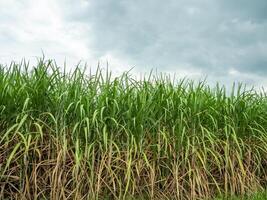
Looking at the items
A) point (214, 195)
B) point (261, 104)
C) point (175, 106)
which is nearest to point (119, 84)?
point (175, 106)

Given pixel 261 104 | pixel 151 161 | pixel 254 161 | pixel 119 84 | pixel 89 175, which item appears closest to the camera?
pixel 89 175

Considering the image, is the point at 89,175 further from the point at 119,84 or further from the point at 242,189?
the point at 242,189

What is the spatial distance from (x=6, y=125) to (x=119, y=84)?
137cm

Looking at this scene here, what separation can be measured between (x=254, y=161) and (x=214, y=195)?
0.84m

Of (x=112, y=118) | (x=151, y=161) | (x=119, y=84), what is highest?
(x=119, y=84)

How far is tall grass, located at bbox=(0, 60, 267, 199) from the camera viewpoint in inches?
187

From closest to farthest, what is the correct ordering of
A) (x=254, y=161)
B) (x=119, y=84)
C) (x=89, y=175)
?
1. (x=89, y=175)
2. (x=119, y=84)
3. (x=254, y=161)

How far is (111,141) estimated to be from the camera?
4.84 meters

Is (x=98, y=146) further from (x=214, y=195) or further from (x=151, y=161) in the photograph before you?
(x=214, y=195)

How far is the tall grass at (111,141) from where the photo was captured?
15.6 ft

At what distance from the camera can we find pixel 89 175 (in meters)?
4.84

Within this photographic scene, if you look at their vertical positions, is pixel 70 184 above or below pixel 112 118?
below

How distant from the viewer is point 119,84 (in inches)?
220

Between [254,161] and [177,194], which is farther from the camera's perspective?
[254,161]
